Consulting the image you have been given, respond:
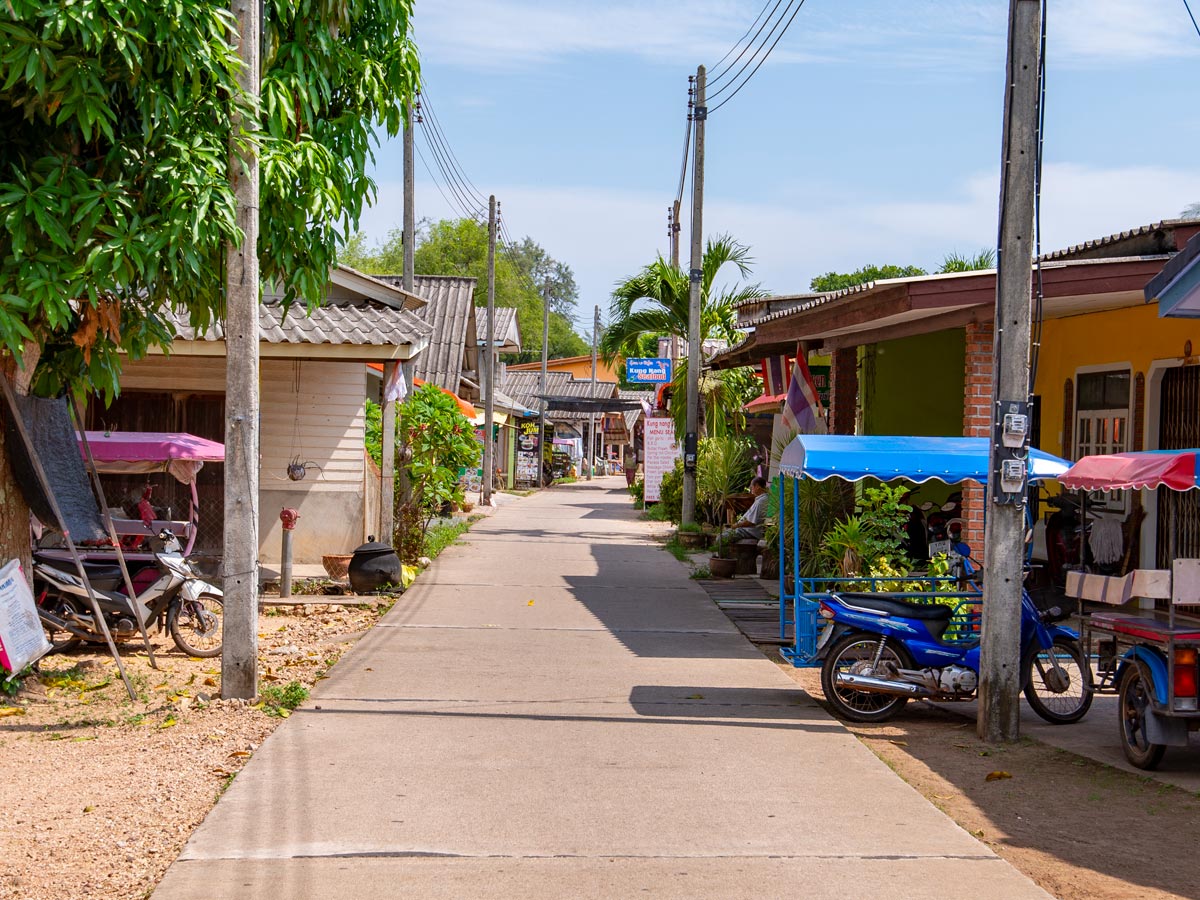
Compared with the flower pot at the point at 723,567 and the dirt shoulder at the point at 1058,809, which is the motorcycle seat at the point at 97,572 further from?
the flower pot at the point at 723,567

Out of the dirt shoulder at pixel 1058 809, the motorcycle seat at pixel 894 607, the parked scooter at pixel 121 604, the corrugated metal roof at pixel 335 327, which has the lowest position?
the dirt shoulder at pixel 1058 809

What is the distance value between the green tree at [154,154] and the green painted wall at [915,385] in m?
8.91

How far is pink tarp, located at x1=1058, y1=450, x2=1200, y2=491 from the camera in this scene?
24.1ft

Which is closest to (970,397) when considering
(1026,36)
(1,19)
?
(1026,36)

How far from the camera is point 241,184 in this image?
27.7ft

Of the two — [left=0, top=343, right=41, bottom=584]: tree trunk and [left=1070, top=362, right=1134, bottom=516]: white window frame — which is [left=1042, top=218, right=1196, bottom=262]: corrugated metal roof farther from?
[left=0, top=343, right=41, bottom=584]: tree trunk

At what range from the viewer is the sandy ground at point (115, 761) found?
541cm

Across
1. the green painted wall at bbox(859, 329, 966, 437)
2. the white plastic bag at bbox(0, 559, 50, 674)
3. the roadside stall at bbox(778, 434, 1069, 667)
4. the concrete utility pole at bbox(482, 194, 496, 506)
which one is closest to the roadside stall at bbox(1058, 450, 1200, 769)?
the roadside stall at bbox(778, 434, 1069, 667)

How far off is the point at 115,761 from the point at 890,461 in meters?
6.06

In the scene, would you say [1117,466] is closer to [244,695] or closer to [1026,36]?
[1026,36]

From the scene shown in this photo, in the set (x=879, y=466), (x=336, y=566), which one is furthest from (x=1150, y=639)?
(x=336, y=566)

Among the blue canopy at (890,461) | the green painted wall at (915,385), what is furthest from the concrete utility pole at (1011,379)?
the green painted wall at (915,385)

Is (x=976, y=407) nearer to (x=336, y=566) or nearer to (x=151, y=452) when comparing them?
Result: (x=151, y=452)

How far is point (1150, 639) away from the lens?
743 centimetres
